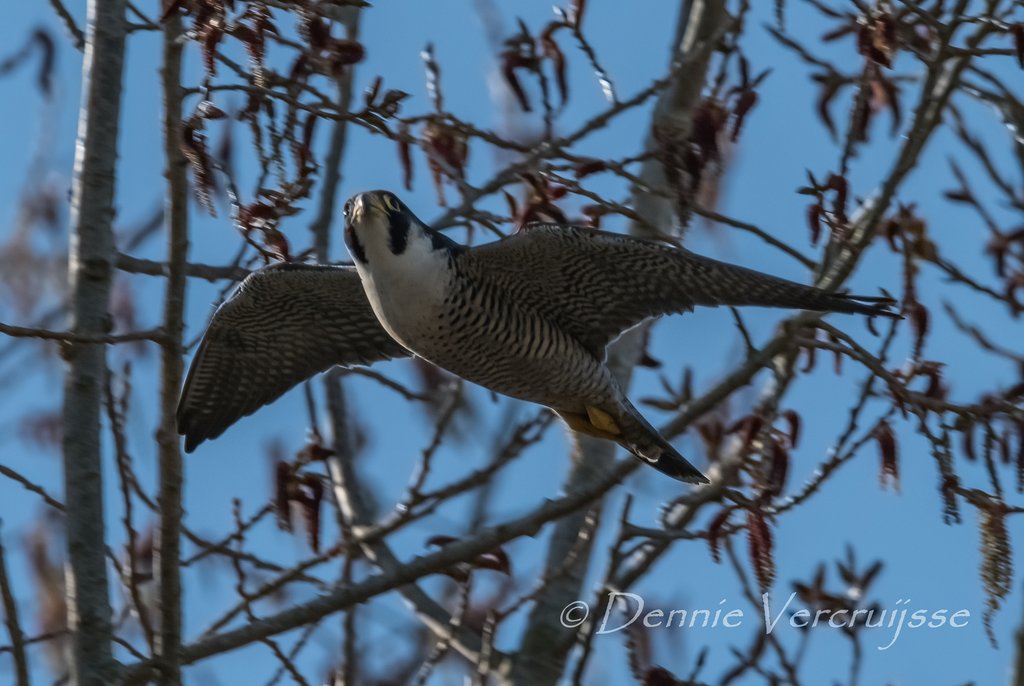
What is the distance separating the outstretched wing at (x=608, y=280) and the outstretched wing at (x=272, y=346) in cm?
73

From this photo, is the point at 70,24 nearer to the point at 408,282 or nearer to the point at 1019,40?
the point at 408,282

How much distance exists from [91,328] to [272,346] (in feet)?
6.34

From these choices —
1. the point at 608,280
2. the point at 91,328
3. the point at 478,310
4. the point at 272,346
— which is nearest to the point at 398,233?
the point at 478,310

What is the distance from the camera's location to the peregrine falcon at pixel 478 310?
192 inches

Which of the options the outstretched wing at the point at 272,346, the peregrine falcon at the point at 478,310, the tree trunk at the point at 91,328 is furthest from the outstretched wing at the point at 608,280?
the tree trunk at the point at 91,328

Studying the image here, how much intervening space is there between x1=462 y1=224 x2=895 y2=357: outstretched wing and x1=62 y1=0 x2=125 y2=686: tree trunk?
1.47 m

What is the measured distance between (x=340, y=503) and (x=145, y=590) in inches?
75.3

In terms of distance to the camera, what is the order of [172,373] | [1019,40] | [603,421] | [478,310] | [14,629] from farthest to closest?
[603,421] < [478,310] < [1019,40] < [172,373] < [14,629]

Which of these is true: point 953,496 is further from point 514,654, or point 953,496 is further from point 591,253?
point 514,654

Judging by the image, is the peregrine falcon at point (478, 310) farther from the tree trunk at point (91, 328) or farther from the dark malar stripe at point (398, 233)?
the tree trunk at point (91, 328)

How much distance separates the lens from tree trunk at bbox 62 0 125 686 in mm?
3732

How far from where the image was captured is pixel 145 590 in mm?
7641

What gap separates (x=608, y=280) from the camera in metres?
5.31

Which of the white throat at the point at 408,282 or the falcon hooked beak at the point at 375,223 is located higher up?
the falcon hooked beak at the point at 375,223
